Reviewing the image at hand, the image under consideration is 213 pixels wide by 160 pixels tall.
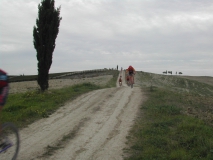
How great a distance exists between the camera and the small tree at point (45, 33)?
19766mm

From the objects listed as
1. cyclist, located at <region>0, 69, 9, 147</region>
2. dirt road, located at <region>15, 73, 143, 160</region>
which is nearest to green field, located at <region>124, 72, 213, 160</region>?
dirt road, located at <region>15, 73, 143, 160</region>

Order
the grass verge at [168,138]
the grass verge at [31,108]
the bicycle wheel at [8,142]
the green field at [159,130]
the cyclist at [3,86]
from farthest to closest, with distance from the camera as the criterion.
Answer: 1. the grass verge at [31,108]
2. the green field at [159,130]
3. the grass verge at [168,138]
4. the bicycle wheel at [8,142]
5. the cyclist at [3,86]

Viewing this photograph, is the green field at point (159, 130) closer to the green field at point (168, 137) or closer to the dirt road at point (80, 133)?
the green field at point (168, 137)

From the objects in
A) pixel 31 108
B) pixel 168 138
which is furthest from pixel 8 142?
pixel 31 108

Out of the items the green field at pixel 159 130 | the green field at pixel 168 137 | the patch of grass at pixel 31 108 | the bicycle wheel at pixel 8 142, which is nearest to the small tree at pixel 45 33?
the patch of grass at pixel 31 108

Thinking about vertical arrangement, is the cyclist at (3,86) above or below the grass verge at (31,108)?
above

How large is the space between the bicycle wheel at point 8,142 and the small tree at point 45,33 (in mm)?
14326

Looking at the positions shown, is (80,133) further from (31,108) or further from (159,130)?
(31,108)

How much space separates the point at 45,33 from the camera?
65.3ft

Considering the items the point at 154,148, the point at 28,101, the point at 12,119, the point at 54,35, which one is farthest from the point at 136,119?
the point at 54,35

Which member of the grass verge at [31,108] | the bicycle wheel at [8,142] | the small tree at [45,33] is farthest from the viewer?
the small tree at [45,33]

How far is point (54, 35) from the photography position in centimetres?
2016

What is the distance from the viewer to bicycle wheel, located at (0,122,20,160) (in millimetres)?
5546

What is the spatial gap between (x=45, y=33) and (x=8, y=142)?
1517 centimetres
